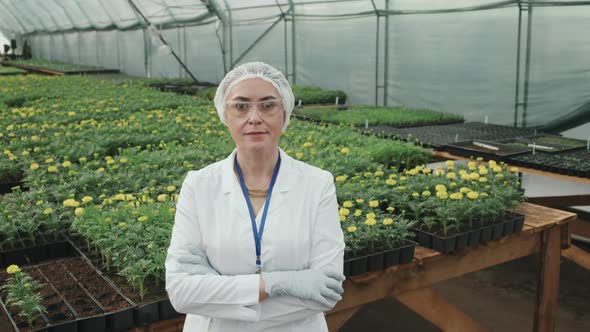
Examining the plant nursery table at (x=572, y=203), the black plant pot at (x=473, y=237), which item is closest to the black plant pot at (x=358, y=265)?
the black plant pot at (x=473, y=237)

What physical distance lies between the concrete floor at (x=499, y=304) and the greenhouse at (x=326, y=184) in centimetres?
3

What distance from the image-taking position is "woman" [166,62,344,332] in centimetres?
164

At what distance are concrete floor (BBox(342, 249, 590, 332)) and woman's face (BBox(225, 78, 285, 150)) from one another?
11.7ft

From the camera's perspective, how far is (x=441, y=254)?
10.2ft

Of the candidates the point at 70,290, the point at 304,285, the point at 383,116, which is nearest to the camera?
the point at 304,285

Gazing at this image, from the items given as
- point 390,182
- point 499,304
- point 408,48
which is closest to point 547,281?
point 390,182

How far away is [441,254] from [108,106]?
258 inches

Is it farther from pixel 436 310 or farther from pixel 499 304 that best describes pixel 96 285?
pixel 499 304

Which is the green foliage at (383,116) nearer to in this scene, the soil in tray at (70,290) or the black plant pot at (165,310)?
the soil in tray at (70,290)

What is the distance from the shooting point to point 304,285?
163cm

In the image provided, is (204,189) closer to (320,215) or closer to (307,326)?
(320,215)

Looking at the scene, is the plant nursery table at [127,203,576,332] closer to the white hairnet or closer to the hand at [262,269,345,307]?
the hand at [262,269,345,307]

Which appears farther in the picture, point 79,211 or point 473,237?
point 473,237

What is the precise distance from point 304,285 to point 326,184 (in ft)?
1.09
